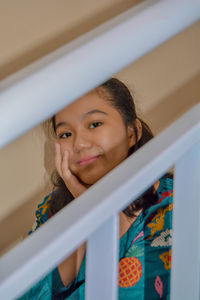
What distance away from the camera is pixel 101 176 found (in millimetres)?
777

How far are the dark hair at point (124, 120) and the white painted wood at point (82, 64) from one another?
0.50 m

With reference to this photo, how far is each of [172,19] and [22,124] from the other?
0.13 m

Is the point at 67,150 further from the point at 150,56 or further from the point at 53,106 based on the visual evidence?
the point at 53,106

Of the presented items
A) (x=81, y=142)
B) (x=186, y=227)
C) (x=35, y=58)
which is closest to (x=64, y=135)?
(x=81, y=142)

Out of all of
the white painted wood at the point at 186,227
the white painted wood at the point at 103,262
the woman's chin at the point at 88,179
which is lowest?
the white painted wood at the point at 103,262

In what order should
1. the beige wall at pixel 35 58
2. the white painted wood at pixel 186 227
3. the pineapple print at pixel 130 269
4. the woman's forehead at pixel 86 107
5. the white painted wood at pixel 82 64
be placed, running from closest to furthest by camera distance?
the white painted wood at pixel 82 64 → the white painted wood at pixel 186 227 → the pineapple print at pixel 130 269 → the woman's forehead at pixel 86 107 → the beige wall at pixel 35 58

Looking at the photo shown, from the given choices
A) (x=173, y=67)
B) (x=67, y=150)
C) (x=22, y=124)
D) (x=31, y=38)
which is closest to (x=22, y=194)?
(x=67, y=150)

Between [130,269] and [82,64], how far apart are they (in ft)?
1.54

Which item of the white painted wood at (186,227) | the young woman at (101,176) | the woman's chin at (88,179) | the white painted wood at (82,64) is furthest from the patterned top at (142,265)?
the white painted wood at (82,64)

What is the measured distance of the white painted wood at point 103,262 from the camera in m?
0.27

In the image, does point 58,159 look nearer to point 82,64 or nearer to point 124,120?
point 124,120

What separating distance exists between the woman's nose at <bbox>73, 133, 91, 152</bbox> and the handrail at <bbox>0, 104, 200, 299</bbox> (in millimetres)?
426

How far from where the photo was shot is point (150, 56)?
0.94 meters

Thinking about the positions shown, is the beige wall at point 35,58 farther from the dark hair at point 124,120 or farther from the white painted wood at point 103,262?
the white painted wood at point 103,262
